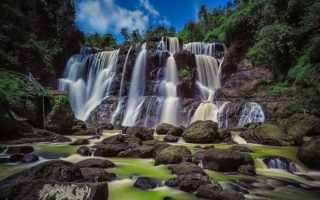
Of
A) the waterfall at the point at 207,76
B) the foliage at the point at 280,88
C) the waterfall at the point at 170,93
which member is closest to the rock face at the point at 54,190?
the waterfall at the point at 170,93

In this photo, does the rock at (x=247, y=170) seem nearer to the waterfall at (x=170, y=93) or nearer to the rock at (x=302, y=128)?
the rock at (x=302, y=128)

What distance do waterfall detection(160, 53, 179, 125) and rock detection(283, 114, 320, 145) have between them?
456 inches

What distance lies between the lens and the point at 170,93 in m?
28.6

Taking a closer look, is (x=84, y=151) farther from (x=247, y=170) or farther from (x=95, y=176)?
(x=247, y=170)

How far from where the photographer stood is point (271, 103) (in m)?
20.3

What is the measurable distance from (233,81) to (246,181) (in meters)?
20.6

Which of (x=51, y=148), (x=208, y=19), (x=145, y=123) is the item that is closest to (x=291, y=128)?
(x=51, y=148)

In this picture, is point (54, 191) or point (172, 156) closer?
point (54, 191)

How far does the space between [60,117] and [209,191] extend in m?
13.1

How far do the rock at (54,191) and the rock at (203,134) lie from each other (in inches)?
413

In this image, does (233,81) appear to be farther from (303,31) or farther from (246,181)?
(246,181)

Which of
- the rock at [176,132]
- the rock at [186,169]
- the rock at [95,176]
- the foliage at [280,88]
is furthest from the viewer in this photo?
the foliage at [280,88]

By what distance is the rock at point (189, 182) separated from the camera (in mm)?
6398

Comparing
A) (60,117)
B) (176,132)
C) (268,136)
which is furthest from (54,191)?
(60,117)
